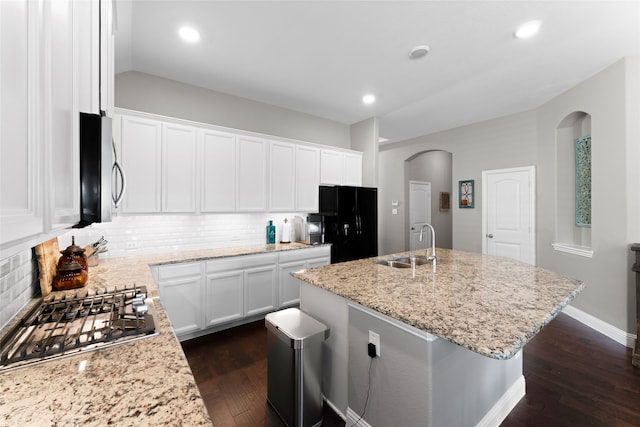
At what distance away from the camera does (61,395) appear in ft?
2.49

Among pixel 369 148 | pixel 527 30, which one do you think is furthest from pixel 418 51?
pixel 369 148

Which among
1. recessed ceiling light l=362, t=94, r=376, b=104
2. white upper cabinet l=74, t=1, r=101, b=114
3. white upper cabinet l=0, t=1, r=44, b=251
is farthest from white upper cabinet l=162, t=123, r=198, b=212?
white upper cabinet l=0, t=1, r=44, b=251

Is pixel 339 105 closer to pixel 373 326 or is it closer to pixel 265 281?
pixel 265 281

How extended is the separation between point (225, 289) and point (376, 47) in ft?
9.46

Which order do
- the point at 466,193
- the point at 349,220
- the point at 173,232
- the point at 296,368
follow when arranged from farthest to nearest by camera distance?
the point at 466,193
the point at 349,220
the point at 173,232
the point at 296,368

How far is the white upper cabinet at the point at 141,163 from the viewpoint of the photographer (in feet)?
8.80

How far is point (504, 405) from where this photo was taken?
1854 millimetres

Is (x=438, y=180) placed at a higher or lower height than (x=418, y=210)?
higher

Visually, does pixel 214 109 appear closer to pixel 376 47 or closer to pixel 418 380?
pixel 376 47

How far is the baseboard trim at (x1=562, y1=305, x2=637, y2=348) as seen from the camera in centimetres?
281

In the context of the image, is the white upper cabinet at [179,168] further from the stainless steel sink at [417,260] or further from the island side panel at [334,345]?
the stainless steel sink at [417,260]

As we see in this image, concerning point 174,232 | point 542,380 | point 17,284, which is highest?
point 174,232

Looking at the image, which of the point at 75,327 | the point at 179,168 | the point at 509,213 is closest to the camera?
the point at 75,327

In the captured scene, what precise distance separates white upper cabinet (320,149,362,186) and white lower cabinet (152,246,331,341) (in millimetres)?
1233
